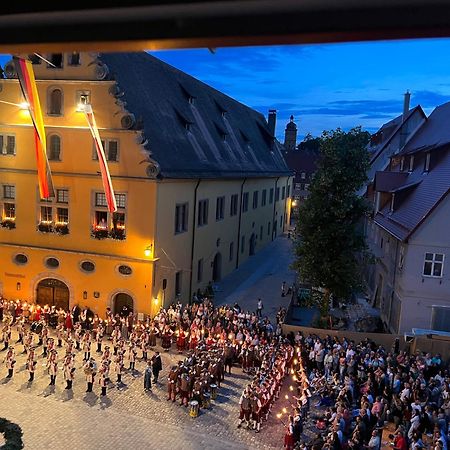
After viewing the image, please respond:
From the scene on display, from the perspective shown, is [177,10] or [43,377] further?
[43,377]

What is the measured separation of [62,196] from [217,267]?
1517 cm

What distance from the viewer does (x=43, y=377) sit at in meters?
21.9

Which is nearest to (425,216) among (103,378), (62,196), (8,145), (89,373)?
(103,378)

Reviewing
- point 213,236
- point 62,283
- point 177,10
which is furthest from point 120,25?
point 213,236

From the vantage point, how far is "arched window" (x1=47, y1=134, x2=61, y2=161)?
29.9 metres

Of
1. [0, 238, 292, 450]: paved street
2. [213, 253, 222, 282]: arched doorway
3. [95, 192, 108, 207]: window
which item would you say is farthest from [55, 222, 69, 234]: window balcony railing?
[213, 253, 222, 282]: arched doorway

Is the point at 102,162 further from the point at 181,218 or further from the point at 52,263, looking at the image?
the point at 52,263

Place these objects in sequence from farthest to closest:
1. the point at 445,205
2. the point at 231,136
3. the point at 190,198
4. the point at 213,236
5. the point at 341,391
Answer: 1. the point at 231,136
2. the point at 213,236
3. the point at 190,198
4. the point at 445,205
5. the point at 341,391

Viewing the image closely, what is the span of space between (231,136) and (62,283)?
23.3m

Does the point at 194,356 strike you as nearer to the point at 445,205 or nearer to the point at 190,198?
the point at 190,198

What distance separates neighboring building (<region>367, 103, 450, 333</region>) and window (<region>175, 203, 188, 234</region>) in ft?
43.4

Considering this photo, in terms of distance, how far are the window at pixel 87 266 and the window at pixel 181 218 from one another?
566cm

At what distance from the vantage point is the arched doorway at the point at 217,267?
133 feet

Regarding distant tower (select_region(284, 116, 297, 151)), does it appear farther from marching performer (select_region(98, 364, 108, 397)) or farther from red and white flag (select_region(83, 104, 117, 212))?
marching performer (select_region(98, 364, 108, 397))
